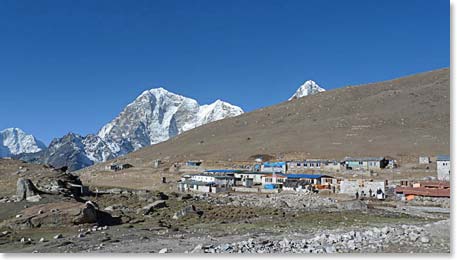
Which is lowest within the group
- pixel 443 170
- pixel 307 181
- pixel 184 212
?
pixel 184 212

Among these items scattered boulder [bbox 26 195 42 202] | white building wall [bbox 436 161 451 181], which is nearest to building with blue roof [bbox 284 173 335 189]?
white building wall [bbox 436 161 451 181]

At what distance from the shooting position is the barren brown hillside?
63.1m

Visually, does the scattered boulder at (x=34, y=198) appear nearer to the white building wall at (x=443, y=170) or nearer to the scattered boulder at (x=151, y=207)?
the scattered boulder at (x=151, y=207)

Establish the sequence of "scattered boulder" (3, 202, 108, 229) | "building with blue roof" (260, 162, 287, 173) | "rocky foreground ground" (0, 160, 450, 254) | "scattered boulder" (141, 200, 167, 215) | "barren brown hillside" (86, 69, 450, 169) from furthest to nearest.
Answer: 1. "barren brown hillside" (86, 69, 450, 169)
2. "building with blue roof" (260, 162, 287, 173)
3. "scattered boulder" (141, 200, 167, 215)
4. "scattered boulder" (3, 202, 108, 229)
5. "rocky foreground ground" (0, 160, 450, 254)

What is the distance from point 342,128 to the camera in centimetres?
7481

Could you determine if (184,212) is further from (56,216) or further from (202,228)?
(56,216)

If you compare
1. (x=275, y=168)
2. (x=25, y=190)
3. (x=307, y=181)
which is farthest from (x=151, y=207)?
(x=275, y=168)

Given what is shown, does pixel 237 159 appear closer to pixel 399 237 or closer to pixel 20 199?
pixel 20 199

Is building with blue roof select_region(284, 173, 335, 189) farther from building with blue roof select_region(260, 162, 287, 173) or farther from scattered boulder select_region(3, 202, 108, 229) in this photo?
scattered boulder select_region(3, 202, 108, 229)

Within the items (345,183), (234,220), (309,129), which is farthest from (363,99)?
(234,220)

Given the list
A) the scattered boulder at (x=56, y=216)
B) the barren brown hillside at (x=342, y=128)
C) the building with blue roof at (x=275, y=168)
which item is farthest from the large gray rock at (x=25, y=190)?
the barren brown hillside at (x=342, y=128)

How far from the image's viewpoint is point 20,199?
22.2m

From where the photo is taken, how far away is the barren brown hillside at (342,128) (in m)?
63.1

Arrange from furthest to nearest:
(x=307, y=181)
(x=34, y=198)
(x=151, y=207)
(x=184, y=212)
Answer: (x=307, y=181) → (x=151, y=207) → (x=184, y=212) → (x=34, y=198)
